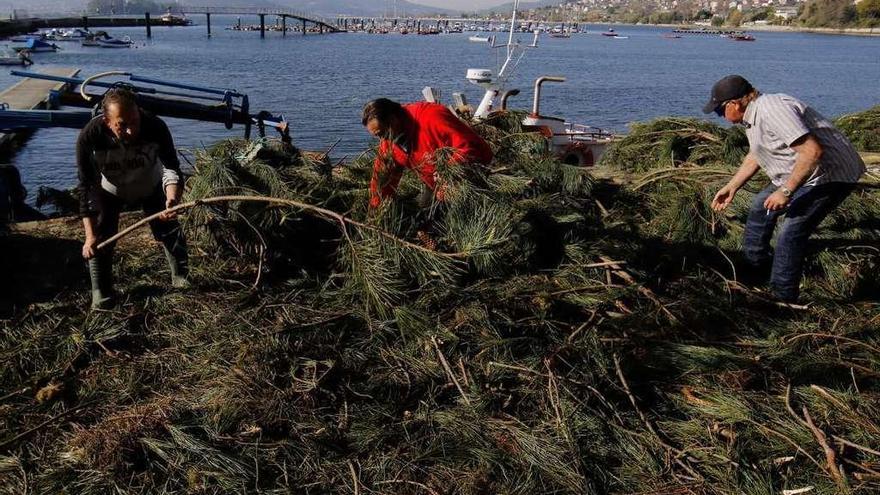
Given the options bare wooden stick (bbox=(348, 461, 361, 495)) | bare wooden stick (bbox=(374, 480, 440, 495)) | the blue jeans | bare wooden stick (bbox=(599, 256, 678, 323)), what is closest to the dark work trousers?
bare wooden stick (bbox=(348, 461, 361, 495))

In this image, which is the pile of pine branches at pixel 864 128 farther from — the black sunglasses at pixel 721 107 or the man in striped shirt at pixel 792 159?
the black sunglasses at pixel 721 107

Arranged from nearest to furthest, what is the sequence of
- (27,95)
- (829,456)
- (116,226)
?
1. (829,456)
2. (116,226)
3. (27,95)

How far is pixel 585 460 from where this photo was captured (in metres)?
2.76

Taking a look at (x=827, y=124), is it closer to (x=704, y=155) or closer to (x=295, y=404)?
(x=704, y=155)

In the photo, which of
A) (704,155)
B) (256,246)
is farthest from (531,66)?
(256,246)

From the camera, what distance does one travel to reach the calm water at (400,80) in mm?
20017

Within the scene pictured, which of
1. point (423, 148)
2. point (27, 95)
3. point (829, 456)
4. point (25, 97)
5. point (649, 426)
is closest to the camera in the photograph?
point (829, 456)

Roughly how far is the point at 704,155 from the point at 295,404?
16.1 ft

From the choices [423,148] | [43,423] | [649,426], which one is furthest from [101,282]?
[649,426]

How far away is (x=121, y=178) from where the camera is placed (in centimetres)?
405

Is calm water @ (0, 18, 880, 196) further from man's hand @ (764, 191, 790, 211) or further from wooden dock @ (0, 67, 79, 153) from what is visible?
man's hand @ (764, 191, 790, 211)

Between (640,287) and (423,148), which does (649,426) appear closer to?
(640,287)

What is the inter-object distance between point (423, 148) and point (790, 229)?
7.72ft

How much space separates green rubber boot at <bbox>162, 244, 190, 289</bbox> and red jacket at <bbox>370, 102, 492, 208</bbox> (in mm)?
1382
